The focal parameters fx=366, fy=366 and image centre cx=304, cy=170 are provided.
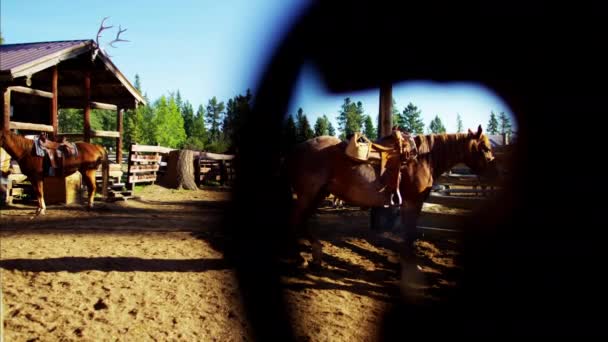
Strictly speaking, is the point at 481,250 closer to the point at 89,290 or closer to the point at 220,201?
the point at 220,201

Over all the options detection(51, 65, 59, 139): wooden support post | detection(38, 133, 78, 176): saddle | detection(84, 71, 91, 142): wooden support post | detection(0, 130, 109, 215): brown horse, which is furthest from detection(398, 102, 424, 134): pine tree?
detection(84, 71, 91, 142): wooden support post

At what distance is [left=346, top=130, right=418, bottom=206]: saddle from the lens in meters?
1.76

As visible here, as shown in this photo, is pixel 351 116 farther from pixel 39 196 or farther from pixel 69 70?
pixel 69 70

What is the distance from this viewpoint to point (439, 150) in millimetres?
1903

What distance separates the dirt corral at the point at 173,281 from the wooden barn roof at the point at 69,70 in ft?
8.27

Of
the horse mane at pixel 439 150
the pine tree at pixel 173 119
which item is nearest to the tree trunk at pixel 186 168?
the pine tree at pixel 173 119

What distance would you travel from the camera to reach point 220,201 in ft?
1.81

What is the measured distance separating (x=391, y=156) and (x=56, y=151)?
5.21 meters

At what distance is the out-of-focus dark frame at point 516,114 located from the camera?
460 millimetres

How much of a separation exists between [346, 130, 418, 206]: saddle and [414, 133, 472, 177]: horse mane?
0.08 meters

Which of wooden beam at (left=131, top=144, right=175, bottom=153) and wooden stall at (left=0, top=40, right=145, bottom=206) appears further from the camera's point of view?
wooden beam at (left=131, top=144, right=175, bottom=153)

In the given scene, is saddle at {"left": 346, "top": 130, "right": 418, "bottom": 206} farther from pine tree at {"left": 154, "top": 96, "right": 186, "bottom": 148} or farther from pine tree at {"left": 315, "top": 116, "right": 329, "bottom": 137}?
pine tree at {"left": 315, "top": 116, "right": 329, "bottom": 137}

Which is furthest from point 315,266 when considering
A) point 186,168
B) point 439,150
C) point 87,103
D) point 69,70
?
point 69,70

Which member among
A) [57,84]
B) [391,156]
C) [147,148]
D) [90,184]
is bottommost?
[90,184]
